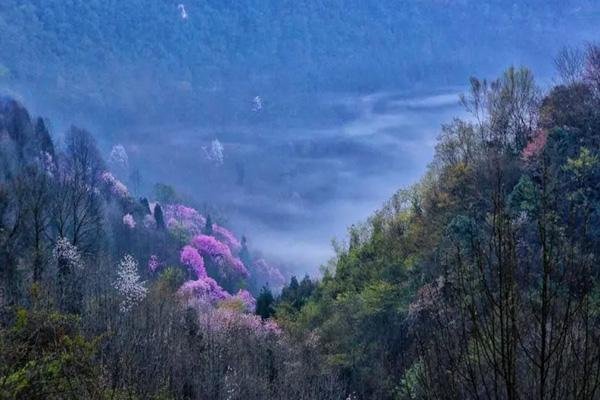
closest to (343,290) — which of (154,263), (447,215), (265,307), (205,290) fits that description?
(447,215)

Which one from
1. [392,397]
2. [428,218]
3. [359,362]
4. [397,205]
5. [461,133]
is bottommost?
[392,397]

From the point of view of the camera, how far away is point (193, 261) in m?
79.7

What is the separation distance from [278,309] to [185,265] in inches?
Result: 1304

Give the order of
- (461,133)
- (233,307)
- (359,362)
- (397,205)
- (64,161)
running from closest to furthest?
(359,362) → (461,133) → (397,205) → (233,307) → (64,161)

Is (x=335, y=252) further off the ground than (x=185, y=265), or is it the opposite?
(x=185, y=265)

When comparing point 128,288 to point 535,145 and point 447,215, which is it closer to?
point 447,215

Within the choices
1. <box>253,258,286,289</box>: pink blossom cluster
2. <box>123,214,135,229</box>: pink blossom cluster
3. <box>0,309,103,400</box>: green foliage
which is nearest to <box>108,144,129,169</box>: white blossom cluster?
<box>253,258,286,289</box>: pink blossom cluster

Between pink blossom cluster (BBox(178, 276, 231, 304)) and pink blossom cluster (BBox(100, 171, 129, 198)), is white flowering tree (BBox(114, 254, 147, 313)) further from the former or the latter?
pink blossom cluster (BBox(100, 171, 129, 198))

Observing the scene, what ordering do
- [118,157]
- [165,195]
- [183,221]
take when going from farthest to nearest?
[118,157]
[165,195]
[183,221]

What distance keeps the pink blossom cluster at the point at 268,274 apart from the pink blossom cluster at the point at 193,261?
38.2 metres

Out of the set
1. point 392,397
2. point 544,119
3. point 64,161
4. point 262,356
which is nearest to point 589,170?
point 544,119

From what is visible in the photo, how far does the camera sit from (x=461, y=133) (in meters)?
43.8

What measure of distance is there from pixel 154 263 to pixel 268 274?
54.8m

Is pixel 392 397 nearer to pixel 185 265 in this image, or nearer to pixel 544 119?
pixel 544 119
